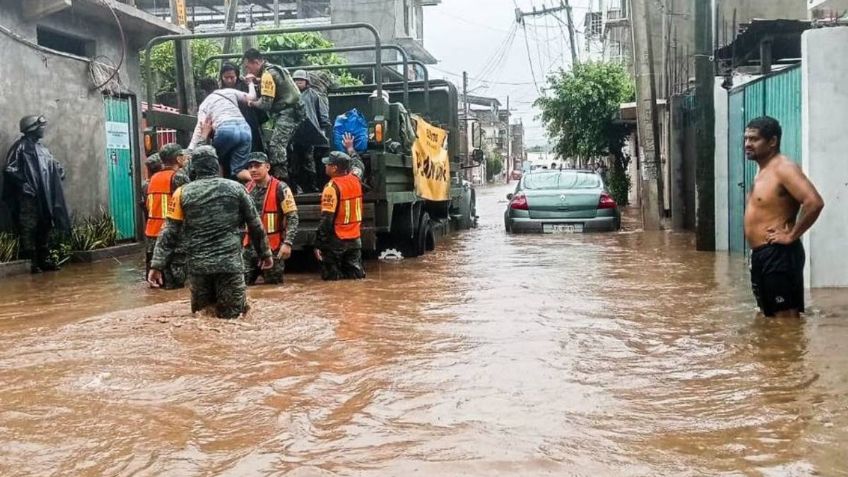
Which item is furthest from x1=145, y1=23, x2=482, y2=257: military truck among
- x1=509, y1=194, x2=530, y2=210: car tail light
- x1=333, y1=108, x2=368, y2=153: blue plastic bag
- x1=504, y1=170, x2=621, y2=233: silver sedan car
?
x1=504, y1=170, x2=621, y2=233: silver sedan car

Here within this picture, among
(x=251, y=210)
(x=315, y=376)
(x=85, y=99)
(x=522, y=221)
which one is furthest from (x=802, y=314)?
(x=85, y=99)

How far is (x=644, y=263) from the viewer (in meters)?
10.0

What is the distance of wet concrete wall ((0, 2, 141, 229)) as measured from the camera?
10.6m

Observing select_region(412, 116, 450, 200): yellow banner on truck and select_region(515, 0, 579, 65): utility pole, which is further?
select_region(515, 0, 579, 65): utility pole

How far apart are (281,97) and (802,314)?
5.15 m

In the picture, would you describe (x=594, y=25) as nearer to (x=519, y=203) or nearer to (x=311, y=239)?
(x=519, y=203)

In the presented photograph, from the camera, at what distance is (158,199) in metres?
8.05

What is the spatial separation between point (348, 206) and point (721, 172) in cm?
507

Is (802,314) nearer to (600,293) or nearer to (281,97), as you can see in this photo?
(600,293)

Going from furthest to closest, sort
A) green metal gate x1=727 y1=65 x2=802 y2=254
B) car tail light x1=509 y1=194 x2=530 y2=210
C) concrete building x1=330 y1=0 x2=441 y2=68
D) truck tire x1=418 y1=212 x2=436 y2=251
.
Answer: concrete building x1=330 y1=0 x2=441 y2=68, car tail light x1=509 y1=194 x2=530 y2=210, truck tire x1=418 y1=212 x2=436 y2=251, green metal gate x1=727 y1=65 x2=802 y2=254

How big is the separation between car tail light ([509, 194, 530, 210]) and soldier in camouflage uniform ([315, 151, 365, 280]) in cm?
580

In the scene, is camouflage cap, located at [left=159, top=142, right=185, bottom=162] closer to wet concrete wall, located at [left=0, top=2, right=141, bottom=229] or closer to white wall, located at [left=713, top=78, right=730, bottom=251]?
wet concrete wall, located at [left=0, top=2, right=141, bottom=229]

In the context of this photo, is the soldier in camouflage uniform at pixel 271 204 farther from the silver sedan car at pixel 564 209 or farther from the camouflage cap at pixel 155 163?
the silver sedan car at pixel 564 209

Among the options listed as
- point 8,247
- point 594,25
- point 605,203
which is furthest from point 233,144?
point 594,25
